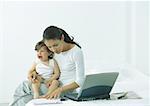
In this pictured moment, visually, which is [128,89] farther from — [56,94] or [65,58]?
[56,94]

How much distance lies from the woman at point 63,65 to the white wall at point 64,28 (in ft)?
4.76

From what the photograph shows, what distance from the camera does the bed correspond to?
7.49ft

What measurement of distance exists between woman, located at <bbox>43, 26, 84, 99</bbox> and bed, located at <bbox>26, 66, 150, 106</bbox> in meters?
0.23

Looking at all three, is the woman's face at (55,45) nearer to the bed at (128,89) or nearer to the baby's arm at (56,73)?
the baby's arm at (56,73)

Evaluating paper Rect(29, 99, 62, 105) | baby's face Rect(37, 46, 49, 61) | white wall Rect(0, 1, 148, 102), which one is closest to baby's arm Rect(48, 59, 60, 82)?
baby's face Rect(37, 46, 49, 61)

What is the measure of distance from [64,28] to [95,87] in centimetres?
193

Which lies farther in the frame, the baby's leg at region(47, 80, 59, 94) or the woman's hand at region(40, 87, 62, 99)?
the baby's leg at region(47, 80, 59, 94)

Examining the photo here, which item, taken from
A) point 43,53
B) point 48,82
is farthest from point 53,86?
point 43,53

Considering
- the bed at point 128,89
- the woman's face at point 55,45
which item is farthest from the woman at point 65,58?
the bed at point 128,89

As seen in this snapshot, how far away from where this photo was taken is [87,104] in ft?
7.43

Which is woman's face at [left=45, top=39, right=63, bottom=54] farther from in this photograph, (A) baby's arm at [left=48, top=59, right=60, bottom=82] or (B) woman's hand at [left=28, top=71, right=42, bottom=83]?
(B) woman's hand at [left=28, top=71, right=42, bottom=83]

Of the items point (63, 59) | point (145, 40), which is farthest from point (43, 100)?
point (145, 40)

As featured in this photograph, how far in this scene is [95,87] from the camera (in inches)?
92.0

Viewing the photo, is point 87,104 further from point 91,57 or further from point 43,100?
point 91,57
